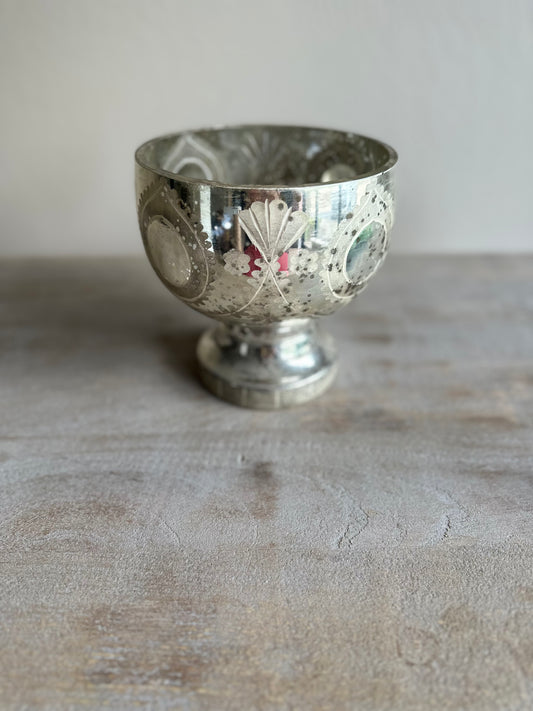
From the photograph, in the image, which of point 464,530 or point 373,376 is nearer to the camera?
point 464,530

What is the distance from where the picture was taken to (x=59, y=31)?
2.25 ft

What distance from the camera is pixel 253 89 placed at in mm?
720

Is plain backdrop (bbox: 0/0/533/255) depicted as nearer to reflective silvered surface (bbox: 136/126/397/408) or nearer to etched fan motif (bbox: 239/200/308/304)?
reflective silvered surface (bbox: 136/126/397/408)

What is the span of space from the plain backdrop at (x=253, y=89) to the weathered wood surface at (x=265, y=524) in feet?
0.71

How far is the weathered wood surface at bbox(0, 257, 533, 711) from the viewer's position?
302 millimetres

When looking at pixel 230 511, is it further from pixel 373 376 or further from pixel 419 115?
pixel 419 115

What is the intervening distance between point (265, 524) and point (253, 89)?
1.72 feet

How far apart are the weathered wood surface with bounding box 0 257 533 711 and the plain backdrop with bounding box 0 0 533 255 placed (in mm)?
215

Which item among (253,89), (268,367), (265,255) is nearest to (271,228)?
(265,255)

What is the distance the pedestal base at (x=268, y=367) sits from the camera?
508 millimetres

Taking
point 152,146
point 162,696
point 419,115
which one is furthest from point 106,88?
point 162,696

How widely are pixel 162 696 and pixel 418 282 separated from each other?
0.55 m

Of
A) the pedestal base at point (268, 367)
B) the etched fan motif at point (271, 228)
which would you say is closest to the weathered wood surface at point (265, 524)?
the pedestal base at point (268, 367)

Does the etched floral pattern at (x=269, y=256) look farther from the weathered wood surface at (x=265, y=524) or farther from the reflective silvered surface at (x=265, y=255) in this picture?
the weathered wood surface at (x=265, y=524)
